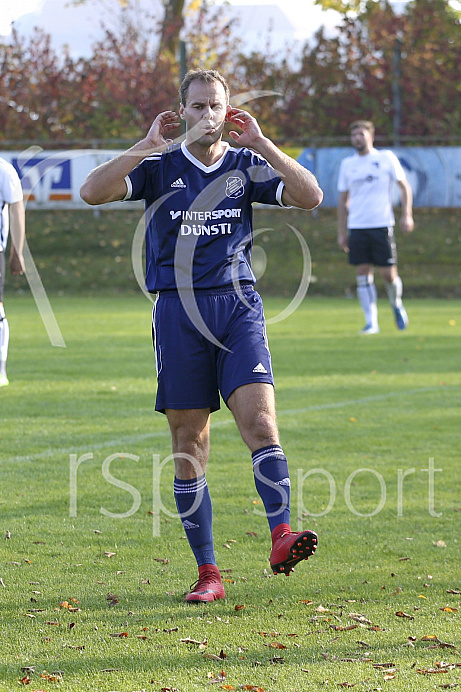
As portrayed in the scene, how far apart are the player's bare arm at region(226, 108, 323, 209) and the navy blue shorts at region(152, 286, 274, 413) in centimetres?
49

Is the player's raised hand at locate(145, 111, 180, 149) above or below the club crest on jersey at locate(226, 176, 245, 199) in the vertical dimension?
above

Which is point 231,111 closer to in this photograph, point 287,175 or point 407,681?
point 287,175

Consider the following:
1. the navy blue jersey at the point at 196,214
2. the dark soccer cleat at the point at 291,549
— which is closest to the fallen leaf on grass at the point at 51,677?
the dark soccer cleat at the point at 291,549

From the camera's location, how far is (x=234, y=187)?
452 cm

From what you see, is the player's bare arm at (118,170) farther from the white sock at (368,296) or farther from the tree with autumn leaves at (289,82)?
the tree with autumn leaves at (289,82)

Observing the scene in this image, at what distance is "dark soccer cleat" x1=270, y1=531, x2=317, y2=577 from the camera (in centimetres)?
377

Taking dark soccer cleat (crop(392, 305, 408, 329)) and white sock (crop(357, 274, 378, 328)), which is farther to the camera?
dark soccer cleat (crop(392, 305, 408, 329))

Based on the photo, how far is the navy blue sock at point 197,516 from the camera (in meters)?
4.50

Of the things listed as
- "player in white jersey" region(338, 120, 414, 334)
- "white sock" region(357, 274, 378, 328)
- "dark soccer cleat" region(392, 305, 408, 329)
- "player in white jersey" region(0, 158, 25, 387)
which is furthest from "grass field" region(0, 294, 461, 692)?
"dark soccer cleat" region(392, 305, 408, 329)

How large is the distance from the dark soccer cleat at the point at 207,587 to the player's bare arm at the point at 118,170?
1.63 metres

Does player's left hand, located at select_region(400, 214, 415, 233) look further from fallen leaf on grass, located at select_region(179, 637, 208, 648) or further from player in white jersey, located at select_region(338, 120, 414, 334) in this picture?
fallen leaf on grass, located at select_region(179, 637, 208, 648)

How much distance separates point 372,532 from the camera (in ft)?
17.5

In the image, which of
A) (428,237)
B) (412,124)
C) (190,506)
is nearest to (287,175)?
(190,506)

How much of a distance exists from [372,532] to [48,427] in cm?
341
